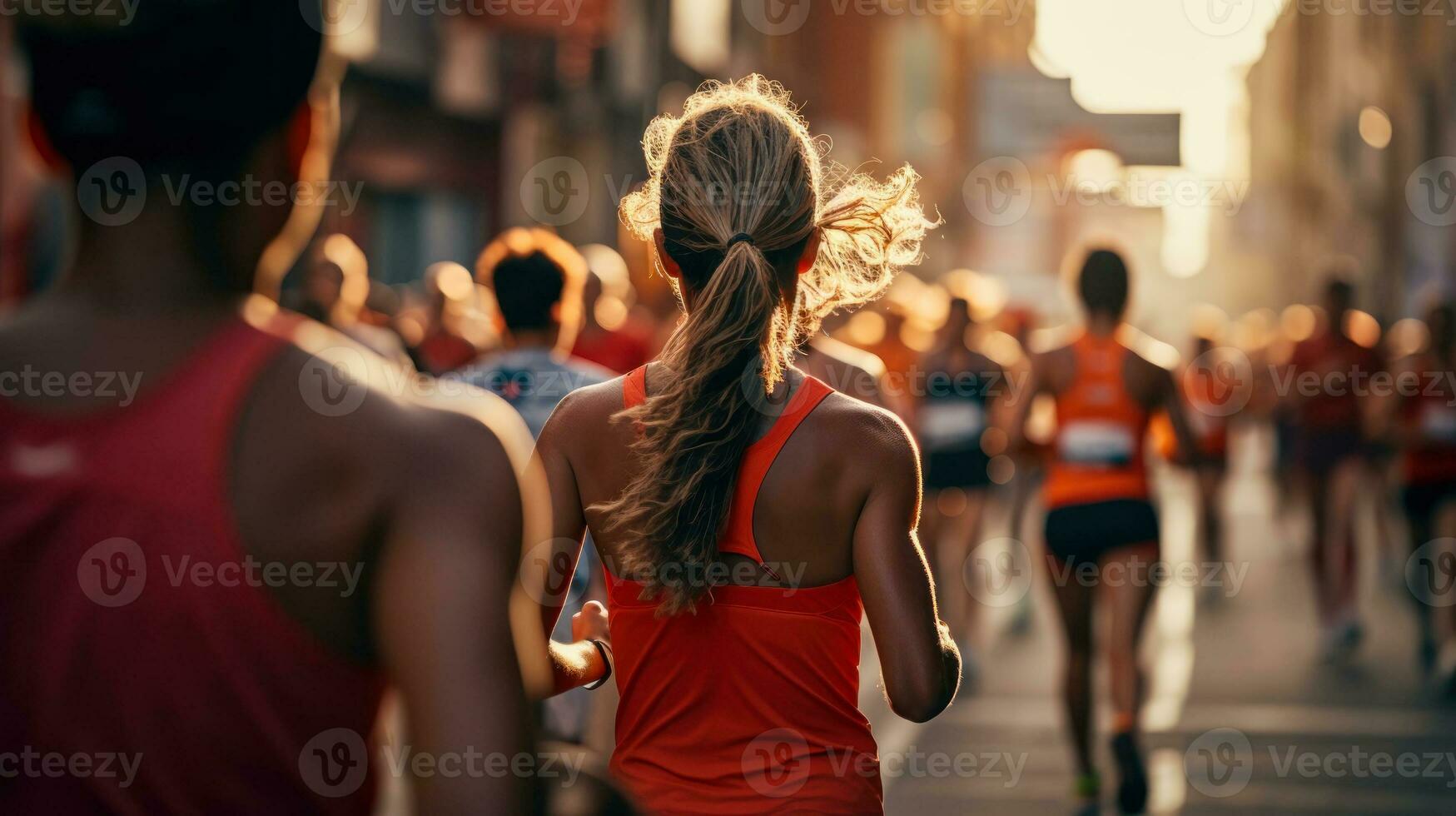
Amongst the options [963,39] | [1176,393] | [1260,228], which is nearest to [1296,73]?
[963,39]

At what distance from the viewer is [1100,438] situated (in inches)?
293

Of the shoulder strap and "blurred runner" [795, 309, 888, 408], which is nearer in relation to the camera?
the shoulder strap

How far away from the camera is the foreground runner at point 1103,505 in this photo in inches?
288

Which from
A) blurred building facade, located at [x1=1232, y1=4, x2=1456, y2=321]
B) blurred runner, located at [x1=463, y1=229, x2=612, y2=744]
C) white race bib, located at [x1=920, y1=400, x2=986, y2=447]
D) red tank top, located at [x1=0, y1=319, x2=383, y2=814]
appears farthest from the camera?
blurred building facade, located at [x1=1232, y1=4, x2=1456, y2=321]

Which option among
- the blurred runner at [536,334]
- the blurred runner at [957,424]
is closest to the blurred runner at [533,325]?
the blurred runner at [536,334]

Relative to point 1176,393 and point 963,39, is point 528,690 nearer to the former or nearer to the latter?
point 1176,393

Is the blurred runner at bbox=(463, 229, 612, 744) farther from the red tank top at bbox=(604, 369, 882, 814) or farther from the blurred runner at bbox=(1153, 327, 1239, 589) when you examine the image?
the blurred runner at bbox=(1153, 327, 1239, 589)

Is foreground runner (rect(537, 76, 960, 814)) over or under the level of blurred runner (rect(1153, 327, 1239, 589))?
over

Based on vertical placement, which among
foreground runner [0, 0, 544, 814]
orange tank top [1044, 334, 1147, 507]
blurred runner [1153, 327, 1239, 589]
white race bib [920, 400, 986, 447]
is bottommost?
blurred runner [1153, 327, 1239, 589]

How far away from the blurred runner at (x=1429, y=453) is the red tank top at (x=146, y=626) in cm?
1015

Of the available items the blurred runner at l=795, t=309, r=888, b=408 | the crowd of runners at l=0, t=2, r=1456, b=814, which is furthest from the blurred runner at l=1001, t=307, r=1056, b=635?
the blurred runner at l=795, t=309, r=888, b=408

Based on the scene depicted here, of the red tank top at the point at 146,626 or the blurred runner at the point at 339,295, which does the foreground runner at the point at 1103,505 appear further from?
the red tank top at the point at 146,626

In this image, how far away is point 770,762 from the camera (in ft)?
9.30

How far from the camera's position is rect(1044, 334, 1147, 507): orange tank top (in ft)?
24.3
